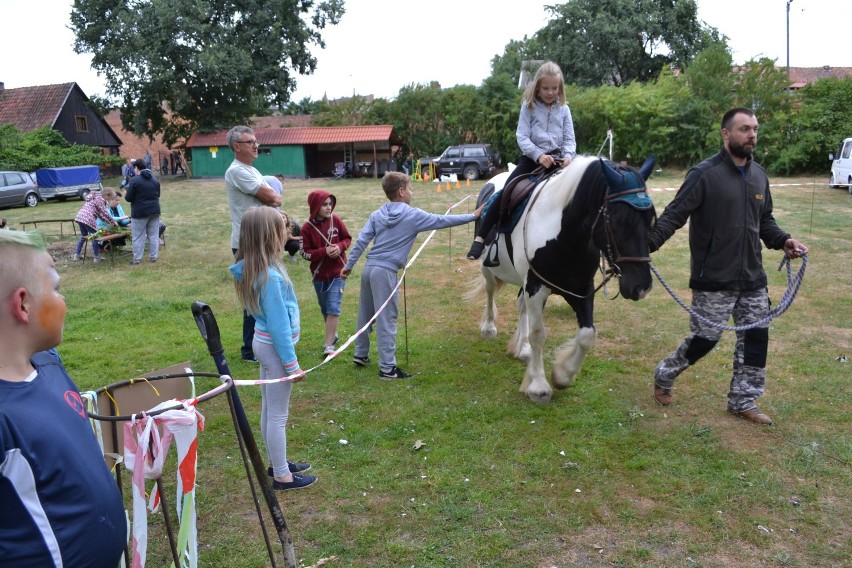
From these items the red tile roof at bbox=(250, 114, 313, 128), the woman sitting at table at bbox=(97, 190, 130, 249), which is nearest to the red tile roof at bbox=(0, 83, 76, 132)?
the red tile roof at bbox=(250, 114, 313, 128)

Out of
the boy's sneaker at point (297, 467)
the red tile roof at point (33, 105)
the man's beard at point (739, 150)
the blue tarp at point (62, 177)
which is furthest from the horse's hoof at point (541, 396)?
the red tile roof at point (33, 105)

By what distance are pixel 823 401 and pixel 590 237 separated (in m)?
2.46

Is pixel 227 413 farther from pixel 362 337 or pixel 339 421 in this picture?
pixel 362 337

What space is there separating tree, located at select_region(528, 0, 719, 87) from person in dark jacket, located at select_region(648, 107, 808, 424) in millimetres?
45870

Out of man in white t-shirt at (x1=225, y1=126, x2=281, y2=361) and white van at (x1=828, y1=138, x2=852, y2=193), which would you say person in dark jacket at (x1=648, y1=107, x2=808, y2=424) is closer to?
man in white t-shirt at (x1=225, y1=126, x2=281, y2=361)

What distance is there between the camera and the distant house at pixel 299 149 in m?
38.3

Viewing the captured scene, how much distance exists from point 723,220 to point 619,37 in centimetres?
4705

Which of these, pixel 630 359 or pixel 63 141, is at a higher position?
pixel 63 141

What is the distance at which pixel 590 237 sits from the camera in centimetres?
487

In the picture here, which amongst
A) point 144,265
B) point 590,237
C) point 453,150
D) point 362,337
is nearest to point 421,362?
point 362,337

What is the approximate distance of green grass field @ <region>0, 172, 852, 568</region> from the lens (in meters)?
3.54

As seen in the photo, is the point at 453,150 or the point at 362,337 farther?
the point at 453,150

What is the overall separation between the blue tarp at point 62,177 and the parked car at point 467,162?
1601 cm

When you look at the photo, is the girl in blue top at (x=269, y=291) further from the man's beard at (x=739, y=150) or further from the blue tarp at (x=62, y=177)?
the blue tarp at (x=62, y=177)
